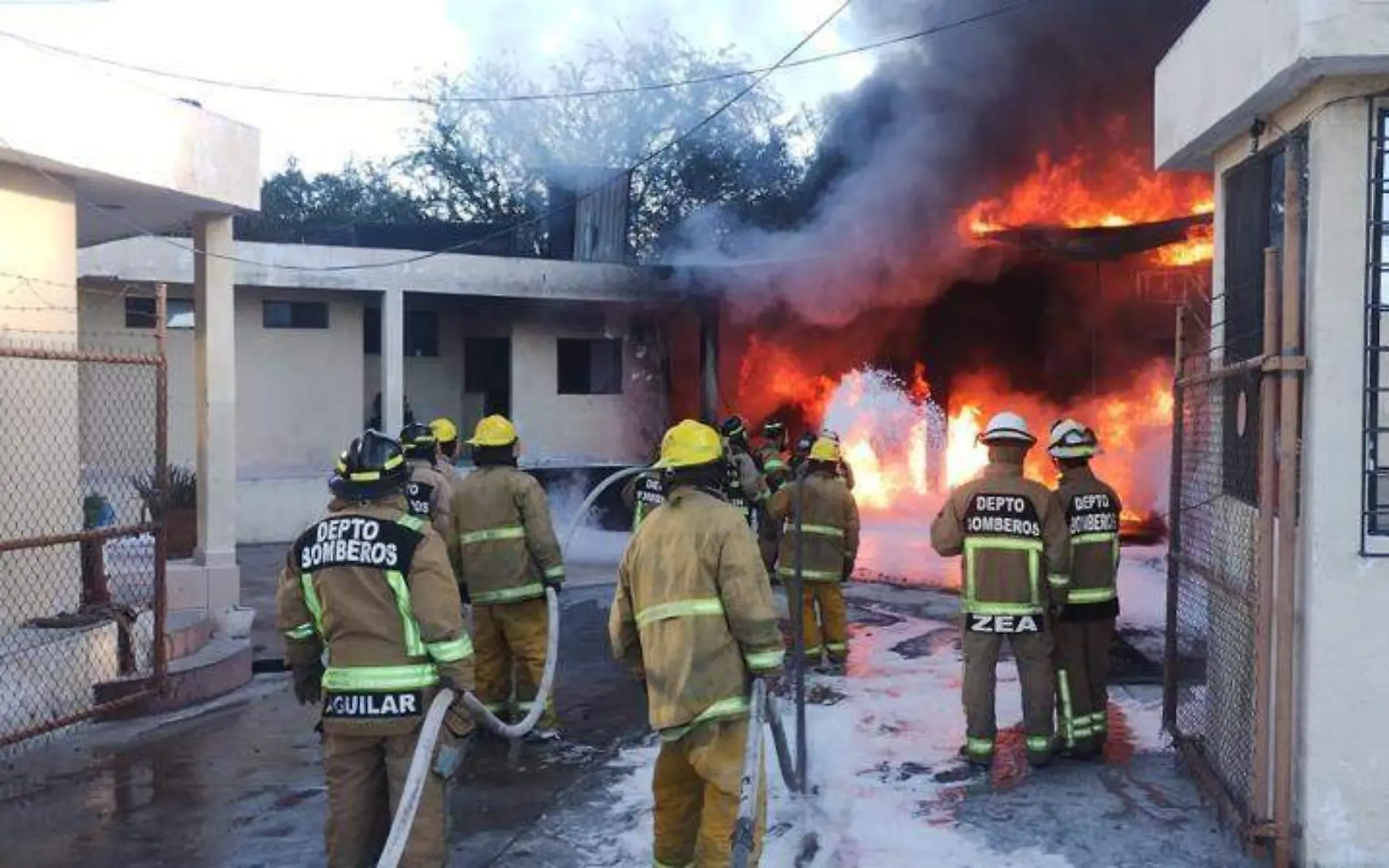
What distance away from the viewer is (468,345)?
20500 mm

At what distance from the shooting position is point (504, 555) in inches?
261

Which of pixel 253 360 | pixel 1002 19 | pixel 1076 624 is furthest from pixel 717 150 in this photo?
pixel 1076 624

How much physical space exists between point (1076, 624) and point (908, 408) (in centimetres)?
1413

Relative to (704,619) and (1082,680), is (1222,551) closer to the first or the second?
(1082,680)

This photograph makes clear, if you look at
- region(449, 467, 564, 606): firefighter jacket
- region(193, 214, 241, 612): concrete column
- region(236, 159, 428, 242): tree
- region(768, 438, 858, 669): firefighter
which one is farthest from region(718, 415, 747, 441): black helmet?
region(236, 159, 428, 242): tree

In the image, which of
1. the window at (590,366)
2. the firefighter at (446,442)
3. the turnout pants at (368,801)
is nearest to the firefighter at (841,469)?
the firefighter at (446,442)

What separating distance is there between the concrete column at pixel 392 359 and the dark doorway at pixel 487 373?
2.66 metres

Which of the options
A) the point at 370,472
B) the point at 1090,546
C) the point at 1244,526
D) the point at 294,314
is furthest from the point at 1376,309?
the point at 294,314

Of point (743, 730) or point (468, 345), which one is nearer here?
point (743, 730)

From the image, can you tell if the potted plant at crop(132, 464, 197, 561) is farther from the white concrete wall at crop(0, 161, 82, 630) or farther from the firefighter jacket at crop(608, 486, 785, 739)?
the firefighter jacket at crop(608, 486, 785, 739)

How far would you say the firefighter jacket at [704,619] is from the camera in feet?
13.9

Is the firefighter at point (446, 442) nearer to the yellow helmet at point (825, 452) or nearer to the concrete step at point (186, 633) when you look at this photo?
the concrete step at point (186, 633)

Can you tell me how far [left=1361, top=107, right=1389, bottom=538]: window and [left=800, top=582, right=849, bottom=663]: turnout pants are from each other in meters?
4.40

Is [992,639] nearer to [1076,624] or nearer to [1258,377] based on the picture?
[1076,624]
